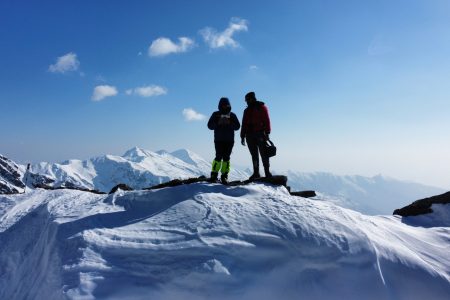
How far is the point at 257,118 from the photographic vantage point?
503 inches

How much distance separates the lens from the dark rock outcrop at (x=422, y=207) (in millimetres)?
14648

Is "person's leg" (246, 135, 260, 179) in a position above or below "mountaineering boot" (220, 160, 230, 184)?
above

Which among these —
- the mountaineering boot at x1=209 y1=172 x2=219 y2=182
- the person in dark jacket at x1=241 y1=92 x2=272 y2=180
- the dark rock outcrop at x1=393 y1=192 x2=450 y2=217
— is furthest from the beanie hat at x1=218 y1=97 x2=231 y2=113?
the dark rock outcrop at x1=393 y1=192 x2=450 y2=217

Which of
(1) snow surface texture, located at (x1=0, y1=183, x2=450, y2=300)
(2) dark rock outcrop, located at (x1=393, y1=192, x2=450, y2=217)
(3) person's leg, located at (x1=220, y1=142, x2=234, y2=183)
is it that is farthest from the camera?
(2) dark rock outcrop, located at (x1=393, y1=192, x2=450, y2=217)

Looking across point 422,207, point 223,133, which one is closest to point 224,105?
point 223,133

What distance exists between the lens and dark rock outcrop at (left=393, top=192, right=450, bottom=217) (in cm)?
1465

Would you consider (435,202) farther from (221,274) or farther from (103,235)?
(103,235)

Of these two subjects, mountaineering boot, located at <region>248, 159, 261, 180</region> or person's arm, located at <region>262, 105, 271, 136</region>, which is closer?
person's arm, located at <region>262, 105, 271, 136</region>

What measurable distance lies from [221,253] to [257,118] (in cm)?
614

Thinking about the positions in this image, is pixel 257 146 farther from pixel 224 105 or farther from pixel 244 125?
pixel 224 105

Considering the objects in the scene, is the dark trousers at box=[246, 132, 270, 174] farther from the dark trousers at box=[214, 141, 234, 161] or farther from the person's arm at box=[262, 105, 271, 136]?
the dark trousers at box=[214, 141, 234, 161]

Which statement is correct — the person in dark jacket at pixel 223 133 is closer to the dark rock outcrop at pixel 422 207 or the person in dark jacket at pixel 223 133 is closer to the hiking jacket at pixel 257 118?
the hiking jacket at pixel 257 118

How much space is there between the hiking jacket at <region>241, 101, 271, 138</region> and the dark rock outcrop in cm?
715

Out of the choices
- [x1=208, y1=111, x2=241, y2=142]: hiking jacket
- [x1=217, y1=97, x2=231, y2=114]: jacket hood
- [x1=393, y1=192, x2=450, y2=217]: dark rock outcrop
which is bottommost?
[x1=393, y1=192, x2=450, y2=217]: dark rock outcrop
